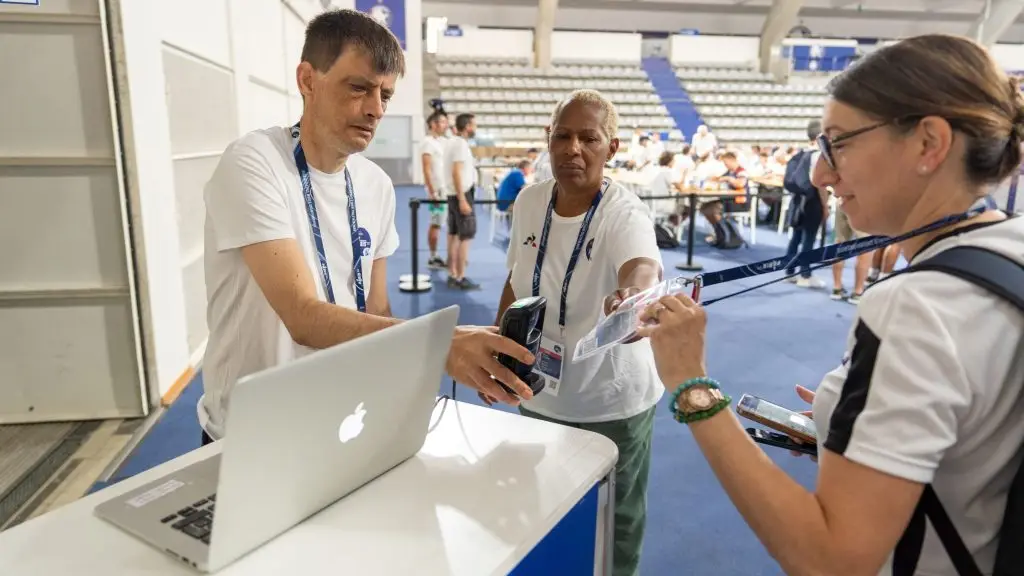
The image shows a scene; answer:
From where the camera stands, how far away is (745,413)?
3.91 feet

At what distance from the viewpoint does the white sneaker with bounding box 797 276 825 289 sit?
6297 mm

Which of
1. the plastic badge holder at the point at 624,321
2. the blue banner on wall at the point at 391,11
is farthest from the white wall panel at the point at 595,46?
the plastic badge holder at the point at 624,321

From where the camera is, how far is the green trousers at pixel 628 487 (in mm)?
1719

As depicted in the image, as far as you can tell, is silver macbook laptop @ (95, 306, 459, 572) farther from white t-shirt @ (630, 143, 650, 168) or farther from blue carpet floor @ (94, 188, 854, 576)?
white t-shirt @ (630, 143, 650, 168)

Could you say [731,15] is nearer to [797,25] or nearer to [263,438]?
[797,25]

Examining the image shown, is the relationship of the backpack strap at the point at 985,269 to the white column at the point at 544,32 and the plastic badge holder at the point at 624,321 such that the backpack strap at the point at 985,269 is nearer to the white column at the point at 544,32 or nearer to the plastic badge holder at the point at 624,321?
the plastic badge holder at the point at 624,321

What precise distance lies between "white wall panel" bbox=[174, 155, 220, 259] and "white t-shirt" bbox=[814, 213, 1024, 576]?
335 cm

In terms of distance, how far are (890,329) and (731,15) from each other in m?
23.6

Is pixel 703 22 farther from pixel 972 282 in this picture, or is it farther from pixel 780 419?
Answer: pixel 972 282

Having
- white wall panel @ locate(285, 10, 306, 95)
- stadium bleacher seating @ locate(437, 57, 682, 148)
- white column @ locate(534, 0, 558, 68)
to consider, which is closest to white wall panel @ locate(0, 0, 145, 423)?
white wall panel @ locate(285, 10, 306, 95)

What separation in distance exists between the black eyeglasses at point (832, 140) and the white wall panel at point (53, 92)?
9.80 feet

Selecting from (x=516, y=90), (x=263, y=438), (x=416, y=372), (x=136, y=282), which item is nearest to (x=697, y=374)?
(x=416, y=372)

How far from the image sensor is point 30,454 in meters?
2.78

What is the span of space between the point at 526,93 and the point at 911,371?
20.2 meters
